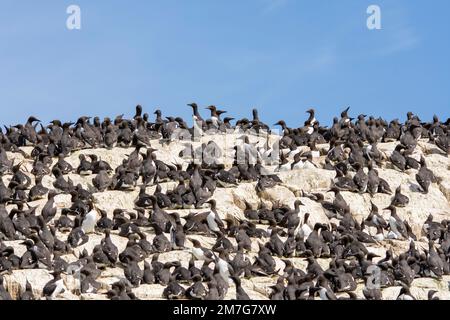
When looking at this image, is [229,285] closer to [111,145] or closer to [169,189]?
[169,189]

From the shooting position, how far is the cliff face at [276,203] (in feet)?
143

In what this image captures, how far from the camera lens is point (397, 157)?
5516 centimetres

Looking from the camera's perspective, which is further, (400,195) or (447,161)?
(447,161)

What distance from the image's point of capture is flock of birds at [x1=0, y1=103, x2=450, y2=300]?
43.1m

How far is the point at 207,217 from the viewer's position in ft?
158

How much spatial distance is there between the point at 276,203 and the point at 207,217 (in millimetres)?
3678

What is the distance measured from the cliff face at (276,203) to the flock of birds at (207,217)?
245 mm

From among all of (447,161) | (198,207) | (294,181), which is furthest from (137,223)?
(447,161)

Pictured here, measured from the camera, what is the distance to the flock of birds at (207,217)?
43.1m

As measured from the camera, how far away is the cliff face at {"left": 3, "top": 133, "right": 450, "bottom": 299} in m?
43.5

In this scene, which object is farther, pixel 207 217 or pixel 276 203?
pixel 276 203

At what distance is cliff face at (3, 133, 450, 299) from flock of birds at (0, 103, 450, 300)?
0.24 metres
